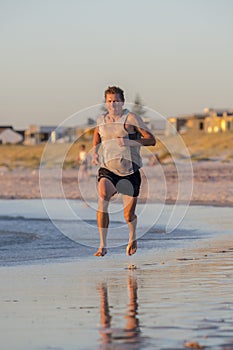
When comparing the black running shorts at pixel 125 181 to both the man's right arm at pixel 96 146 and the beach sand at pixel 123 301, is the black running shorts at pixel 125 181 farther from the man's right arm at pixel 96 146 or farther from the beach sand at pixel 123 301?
the beach sand at pixel 123 301

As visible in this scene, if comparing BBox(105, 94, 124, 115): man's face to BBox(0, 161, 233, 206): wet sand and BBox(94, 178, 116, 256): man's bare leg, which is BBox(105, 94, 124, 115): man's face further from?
BBox(0, 161, 233, 206): wet sand

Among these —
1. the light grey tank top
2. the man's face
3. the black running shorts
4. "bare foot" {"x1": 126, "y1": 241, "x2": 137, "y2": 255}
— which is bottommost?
"bare foot" {"x1": 126, "y1": 241, "x2": 137, "y2": 255}

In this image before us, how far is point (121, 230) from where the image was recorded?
1777cm

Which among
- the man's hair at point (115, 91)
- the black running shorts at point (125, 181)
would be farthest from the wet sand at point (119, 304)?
the man's hair at point (115, 91)

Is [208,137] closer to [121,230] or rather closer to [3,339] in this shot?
[121,230]

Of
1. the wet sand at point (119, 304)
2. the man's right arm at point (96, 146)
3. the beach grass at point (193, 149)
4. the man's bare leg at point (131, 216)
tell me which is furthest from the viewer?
the beach grass at point (193, 149)

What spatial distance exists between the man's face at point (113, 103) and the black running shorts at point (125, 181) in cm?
66

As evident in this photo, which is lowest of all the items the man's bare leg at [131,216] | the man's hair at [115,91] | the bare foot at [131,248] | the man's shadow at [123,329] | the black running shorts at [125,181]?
the man's shadow at [123,329]

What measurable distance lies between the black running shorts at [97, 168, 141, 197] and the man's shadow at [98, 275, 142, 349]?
8.63ft

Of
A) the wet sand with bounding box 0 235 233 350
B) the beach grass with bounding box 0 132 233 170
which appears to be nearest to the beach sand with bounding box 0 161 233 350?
the wet sand with bounding box 0 235 233 350

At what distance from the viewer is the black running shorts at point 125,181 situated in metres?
12.1

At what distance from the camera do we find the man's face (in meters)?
11.9

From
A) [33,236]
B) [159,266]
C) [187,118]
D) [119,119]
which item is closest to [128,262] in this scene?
[159,266]

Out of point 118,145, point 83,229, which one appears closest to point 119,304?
point 118,145
